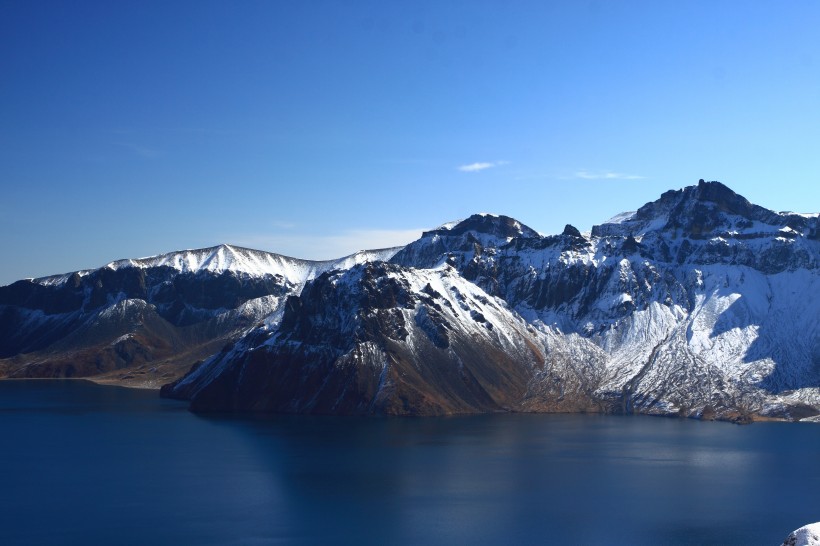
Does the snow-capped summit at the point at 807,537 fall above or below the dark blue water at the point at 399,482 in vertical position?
above

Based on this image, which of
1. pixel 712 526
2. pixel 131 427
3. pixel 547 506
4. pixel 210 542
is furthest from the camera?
pixel 131 427

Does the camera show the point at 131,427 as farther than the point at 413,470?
Yes

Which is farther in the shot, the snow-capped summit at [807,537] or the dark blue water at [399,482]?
the dark blue water at [399,482]

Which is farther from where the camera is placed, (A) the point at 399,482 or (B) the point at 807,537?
(A) the point at 399,482

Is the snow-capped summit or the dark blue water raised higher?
the snow-capped summit

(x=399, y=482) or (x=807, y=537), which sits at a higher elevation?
(x=807, y=537)

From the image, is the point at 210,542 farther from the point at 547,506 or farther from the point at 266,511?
the point at 547,506

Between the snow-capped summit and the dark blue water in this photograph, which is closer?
the snow-capped summit

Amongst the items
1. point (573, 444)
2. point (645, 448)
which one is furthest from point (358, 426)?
point (645, 448)
